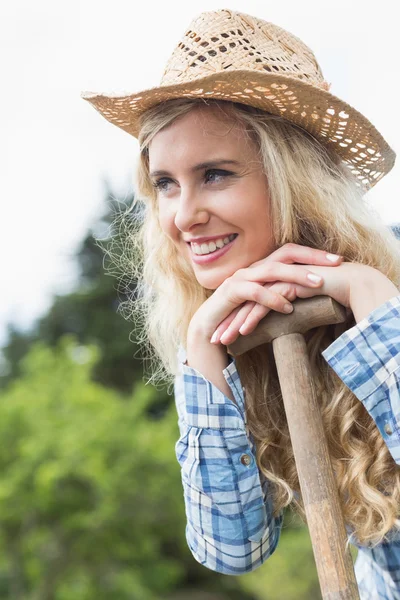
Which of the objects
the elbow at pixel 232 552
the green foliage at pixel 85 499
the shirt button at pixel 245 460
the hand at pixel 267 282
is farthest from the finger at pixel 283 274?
the green foliage at pixel 85 499

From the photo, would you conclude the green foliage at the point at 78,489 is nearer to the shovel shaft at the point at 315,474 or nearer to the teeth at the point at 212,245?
the teeth at the point at 212,245

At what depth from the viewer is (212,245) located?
214 cm

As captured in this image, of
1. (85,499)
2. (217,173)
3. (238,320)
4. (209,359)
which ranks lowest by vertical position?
(85,499)

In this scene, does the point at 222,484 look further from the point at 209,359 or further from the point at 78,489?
the point at 78,489

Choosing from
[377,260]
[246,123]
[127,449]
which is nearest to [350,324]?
[377,260]

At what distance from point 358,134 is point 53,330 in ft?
78.0

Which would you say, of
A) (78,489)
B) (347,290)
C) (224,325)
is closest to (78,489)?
(78,489)

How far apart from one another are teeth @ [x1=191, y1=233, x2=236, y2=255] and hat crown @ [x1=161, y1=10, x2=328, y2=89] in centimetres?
42

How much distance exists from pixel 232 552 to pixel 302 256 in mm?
802

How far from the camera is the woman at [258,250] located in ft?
6.68

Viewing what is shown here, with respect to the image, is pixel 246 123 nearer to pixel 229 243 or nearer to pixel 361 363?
pixel 229 243

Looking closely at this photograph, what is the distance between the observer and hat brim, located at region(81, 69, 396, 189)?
79.6 inches

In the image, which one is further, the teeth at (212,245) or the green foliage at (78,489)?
the green foliage at (78,489)

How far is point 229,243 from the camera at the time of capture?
214cm
